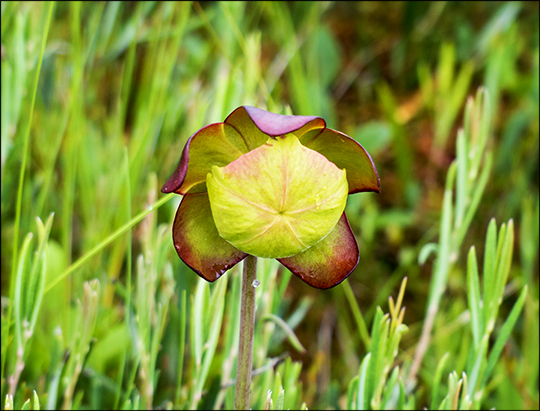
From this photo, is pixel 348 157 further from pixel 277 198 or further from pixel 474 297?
pixel 474 297

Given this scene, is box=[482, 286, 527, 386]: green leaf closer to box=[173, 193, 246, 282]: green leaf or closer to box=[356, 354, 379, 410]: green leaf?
box=[356, 354, 379, 410]: green leaf

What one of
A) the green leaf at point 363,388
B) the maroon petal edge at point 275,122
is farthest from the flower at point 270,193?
the green leaf at point 363,388

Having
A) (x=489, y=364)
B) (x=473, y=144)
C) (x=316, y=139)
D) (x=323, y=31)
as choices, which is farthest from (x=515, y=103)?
(x=316, y=139)

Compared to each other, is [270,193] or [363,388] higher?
[270,193]

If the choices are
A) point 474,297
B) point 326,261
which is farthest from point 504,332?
point 326,261

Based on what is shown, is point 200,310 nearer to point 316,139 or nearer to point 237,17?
point 316,139

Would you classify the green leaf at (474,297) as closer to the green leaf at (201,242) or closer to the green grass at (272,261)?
the green grass at (272,261)
